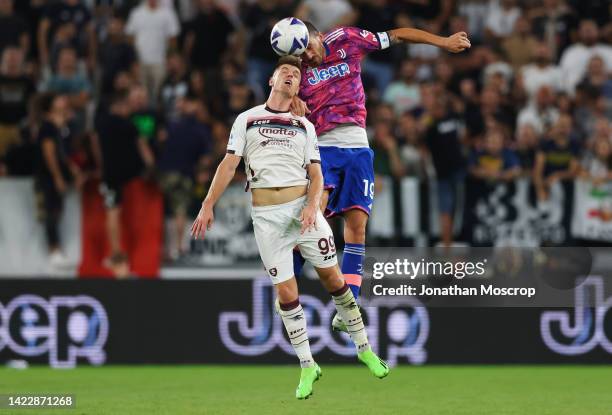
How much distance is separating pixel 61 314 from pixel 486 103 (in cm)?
730

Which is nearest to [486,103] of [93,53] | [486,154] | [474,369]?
[486,154]

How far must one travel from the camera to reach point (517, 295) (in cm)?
1719

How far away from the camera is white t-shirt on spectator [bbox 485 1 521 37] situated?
22.5m

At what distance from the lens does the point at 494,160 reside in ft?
63.2

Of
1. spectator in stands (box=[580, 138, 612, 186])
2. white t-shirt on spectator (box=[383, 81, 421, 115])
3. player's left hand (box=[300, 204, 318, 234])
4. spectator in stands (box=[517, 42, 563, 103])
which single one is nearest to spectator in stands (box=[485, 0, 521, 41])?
spectator in stands (box=[517, 42, 563, 103])

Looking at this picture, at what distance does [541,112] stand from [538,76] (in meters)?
0.85

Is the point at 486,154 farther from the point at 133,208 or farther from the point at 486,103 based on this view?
the point at 133,208

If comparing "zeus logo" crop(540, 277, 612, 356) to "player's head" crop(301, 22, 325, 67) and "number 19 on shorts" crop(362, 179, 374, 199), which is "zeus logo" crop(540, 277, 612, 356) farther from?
"player's head" crop(301, 22, 325, 67)

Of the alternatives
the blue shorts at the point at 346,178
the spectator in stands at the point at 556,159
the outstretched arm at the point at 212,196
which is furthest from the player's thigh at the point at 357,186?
the spectator in stands at the point at 556,159

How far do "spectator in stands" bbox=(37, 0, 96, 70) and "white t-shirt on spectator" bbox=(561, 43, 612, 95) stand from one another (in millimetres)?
7851

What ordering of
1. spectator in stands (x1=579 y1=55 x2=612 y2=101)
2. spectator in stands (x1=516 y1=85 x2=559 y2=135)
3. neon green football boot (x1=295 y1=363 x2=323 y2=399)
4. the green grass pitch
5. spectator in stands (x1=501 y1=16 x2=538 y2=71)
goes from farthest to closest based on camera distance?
spectator in stands (x1=501 y1=16 x2=538 y2=71), spectator in stands (x1=579 y1=55 x2=612 y2=101), spectator in stands (x1=516 y1=85 x2=559 y2=135), the green grass pitch, neon green football boot (x1=295 y1=363 x2=323 y2=399)

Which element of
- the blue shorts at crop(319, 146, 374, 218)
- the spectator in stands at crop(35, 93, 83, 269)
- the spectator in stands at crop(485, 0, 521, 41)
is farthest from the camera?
the spectator in stands at crop(485, 0, 521, 41)
